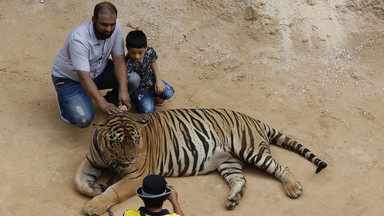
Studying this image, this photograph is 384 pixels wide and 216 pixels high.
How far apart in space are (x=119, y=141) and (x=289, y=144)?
2.03 meters

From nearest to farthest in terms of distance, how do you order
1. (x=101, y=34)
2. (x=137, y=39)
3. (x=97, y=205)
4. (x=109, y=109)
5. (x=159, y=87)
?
1. (x=97, y=205)
2. (x=109, y=109)
3. (x=101, y=34)
4. (x=137, y=39)
5. (x=159, y=87)

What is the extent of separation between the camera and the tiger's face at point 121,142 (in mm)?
4297

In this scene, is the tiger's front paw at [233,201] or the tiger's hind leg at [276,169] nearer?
the tiger's front paw at [233,201]

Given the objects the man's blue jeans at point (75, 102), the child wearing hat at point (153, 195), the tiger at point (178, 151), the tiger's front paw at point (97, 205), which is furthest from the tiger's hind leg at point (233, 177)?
the child wearing hat at point (153, 195)


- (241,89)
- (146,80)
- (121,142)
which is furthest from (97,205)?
(241,89)

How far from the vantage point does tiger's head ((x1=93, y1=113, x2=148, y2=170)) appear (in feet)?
14.1

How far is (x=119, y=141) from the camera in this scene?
4.29m

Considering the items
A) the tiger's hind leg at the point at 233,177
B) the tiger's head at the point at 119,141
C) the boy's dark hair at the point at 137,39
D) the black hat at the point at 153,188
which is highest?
the black hat at the point at 153,188

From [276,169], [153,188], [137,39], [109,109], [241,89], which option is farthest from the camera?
[241,89]

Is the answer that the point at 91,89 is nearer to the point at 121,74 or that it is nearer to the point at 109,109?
the point at 109,109

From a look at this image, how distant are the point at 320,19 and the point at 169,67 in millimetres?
2387

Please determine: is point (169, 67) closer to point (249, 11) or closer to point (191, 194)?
point (249, 11)

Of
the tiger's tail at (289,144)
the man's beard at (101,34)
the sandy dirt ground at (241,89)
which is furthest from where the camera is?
the tiger's tail at (289,144)

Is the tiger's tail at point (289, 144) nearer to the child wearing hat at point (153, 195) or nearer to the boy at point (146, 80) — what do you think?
the boy at point (146, 80)
